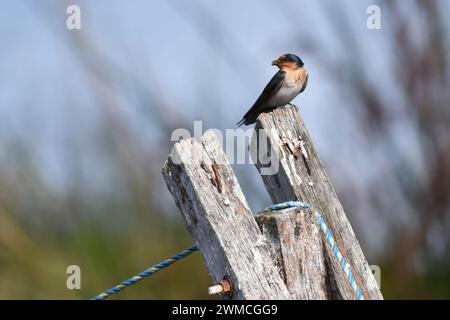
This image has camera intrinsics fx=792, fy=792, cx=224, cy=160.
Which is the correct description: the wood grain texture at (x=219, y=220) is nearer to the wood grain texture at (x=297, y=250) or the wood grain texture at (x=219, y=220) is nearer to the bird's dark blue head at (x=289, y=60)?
the wood grain texture at (x=297, y=250)

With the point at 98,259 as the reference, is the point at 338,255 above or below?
below

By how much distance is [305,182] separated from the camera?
8.32 feet

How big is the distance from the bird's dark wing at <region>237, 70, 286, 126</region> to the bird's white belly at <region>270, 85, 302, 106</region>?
28mm

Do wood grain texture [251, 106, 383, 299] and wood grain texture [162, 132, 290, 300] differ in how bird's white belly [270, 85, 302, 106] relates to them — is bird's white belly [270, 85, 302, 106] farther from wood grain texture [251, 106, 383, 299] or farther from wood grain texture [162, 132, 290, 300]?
wood grain texture [162, 132, 290, 300]

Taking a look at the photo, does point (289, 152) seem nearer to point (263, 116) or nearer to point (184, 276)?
point (263, 116)

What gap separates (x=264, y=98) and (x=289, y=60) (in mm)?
551

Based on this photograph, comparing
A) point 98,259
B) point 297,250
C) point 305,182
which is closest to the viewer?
point 297,250

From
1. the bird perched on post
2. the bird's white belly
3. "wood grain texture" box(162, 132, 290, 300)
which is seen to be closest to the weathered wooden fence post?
"wood grain texture" box(162, 132, 290, 300)

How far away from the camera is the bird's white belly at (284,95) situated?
4711 mm

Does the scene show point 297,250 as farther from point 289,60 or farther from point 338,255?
point 289,60

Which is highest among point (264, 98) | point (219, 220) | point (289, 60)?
point (289, 60)

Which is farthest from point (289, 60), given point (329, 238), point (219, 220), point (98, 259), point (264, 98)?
point (219, 220)

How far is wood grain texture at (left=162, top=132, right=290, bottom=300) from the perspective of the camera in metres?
2.17
